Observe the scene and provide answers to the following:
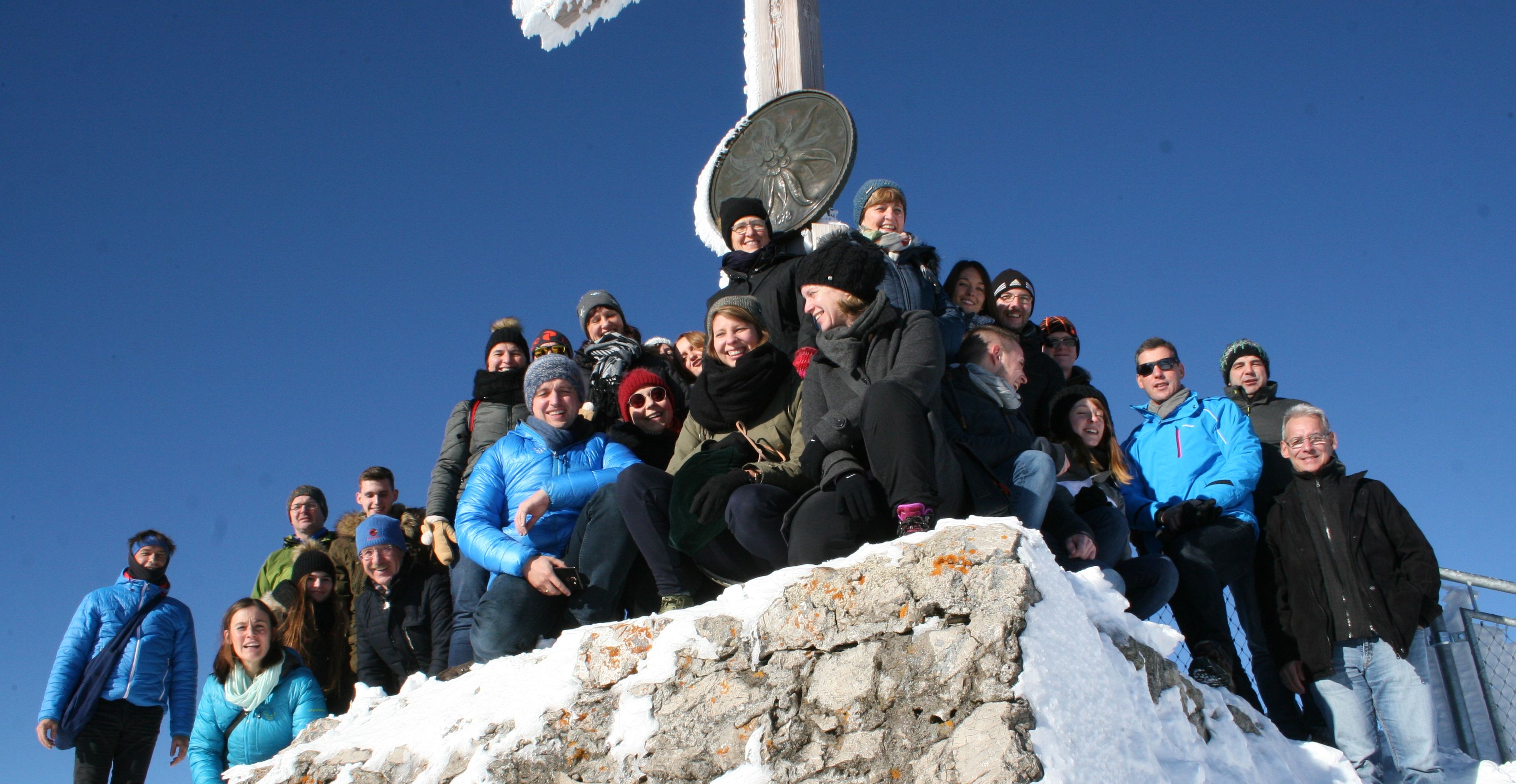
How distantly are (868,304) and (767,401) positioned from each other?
1.90 ft

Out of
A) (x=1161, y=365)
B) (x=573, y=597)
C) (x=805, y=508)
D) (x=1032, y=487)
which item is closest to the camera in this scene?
(x=805, y=508)

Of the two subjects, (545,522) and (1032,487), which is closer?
(1032,487)

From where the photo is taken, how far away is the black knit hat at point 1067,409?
462 centimetres

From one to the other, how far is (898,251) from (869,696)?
2752mm

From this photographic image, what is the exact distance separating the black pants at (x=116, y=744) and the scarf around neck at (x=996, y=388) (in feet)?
13.7

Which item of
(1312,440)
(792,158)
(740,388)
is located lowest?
(1312,440)

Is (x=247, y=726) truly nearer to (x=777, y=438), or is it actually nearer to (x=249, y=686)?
(x=249, y=686)

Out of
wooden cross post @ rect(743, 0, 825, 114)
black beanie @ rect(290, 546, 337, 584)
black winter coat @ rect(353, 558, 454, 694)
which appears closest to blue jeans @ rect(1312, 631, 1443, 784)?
black winter coat @ rect(353, 558, 454, 694)

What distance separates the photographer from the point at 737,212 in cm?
541

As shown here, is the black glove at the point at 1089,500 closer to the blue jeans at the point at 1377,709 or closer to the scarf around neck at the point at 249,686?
the blue jeans at the point at 1377,709

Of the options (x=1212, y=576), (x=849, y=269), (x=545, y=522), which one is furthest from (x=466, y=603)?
(x=1212, y=576)

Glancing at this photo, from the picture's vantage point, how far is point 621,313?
5930mm

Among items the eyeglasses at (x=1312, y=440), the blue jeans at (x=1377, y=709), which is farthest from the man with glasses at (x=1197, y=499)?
the blue jeans at (x=1377, y=709)

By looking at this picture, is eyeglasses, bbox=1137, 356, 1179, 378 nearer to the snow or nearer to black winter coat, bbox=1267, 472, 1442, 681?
black winter coat, bbox=1267, 472, 1442, 681
